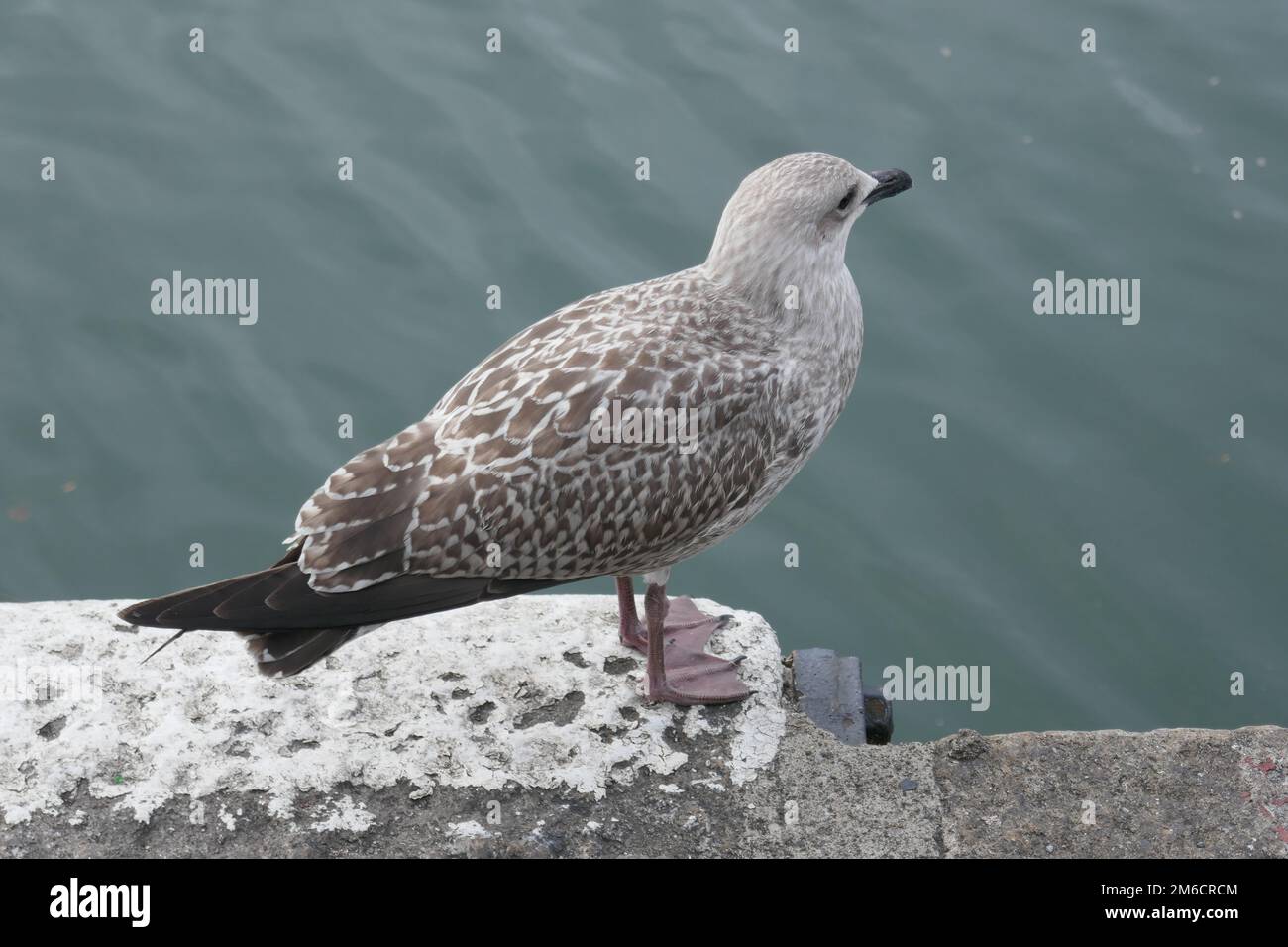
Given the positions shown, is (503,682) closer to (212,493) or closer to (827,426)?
(827,426)

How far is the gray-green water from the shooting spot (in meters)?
7.76

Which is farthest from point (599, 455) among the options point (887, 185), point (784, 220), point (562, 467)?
point (887, 185)

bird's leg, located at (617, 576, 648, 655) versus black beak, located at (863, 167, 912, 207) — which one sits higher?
black beak, located at (863, 167, 912, 207)

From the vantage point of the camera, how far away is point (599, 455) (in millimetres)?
4562

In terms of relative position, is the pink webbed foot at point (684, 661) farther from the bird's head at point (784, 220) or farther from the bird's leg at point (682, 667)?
the bird's head at point (784, 220)

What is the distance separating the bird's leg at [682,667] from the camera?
503cm

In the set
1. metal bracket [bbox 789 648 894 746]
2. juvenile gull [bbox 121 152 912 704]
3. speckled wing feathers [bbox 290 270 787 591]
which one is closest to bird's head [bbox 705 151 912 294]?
juvenile gull [bbox 121 152 912 704]

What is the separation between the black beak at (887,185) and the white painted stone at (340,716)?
1.60 metres

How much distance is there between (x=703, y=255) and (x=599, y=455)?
15.2ft

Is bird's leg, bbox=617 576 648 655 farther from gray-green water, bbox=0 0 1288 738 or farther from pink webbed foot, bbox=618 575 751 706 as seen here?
gray-green water, bbox=0 0 1288 738

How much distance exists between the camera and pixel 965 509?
8062 millimetres

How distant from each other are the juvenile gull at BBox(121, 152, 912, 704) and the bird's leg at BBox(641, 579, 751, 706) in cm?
1

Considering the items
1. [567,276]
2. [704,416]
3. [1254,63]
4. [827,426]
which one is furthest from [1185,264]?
[704,416]

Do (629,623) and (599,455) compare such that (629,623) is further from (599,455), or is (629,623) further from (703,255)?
(703,255)
